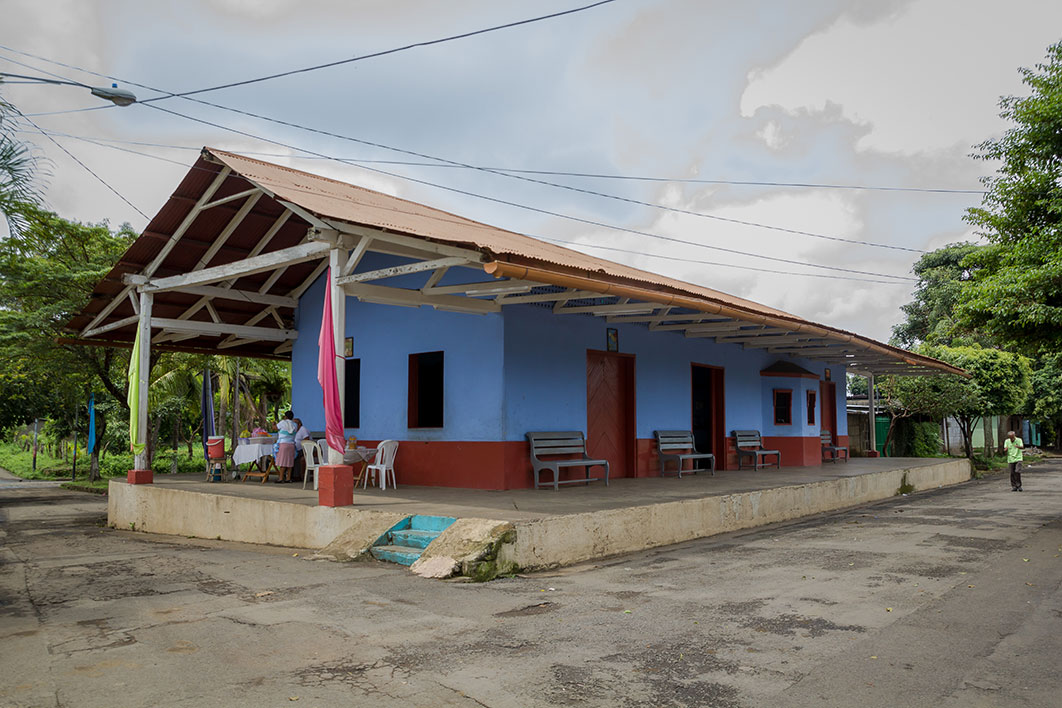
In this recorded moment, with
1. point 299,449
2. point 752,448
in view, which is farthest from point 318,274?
point 752,448

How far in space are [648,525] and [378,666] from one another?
17.2 feet

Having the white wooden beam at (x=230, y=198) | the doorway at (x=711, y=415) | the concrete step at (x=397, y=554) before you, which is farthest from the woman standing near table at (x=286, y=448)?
the doorway at (x=711, y=415)

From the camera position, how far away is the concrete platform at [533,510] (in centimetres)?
841

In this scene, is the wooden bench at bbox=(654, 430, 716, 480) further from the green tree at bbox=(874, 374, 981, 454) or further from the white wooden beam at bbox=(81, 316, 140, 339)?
the green tree at bbox=(874, 374, 981, 454)

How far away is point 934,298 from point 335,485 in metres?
35.7

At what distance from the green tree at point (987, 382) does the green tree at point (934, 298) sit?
29.2ft

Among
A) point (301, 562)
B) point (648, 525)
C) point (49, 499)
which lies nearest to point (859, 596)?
point (648, 525)

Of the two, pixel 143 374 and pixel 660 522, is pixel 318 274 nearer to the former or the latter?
pixel 143 374

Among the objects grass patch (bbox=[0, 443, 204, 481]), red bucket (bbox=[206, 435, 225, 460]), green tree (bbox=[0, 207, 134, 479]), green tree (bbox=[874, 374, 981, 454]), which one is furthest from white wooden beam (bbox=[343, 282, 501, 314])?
green tree (bbox=[874, 374, 981, 454])

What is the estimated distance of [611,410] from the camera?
1387cm

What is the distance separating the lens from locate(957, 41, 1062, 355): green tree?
35.1 feet

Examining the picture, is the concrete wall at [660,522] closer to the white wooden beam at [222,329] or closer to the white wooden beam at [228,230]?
the white wooden beam at [228,230]

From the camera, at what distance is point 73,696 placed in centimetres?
429

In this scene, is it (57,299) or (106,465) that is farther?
(106,465)
